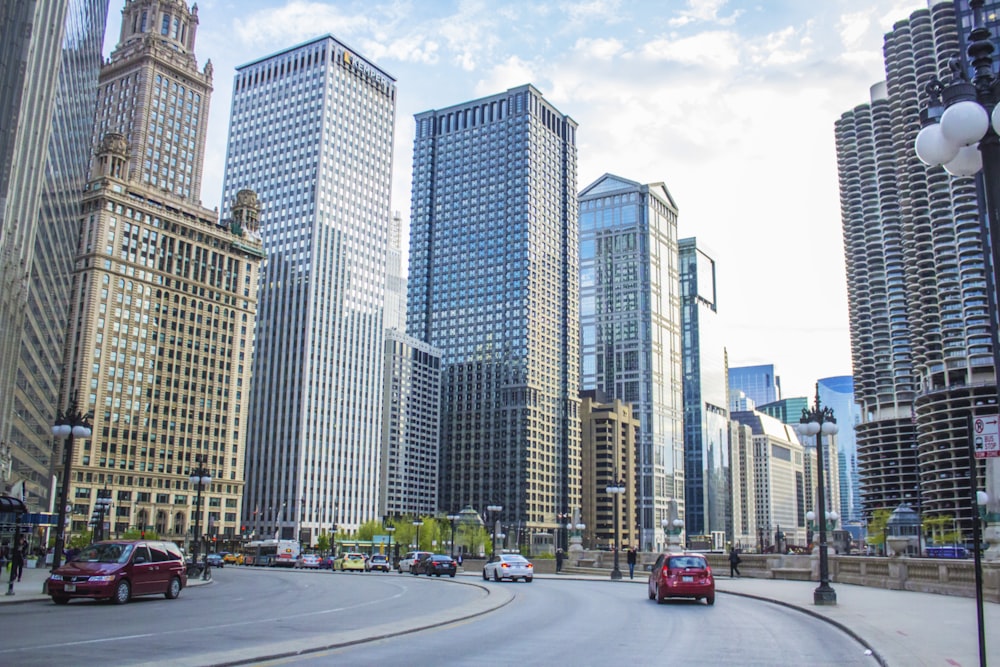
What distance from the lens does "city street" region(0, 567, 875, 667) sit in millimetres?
14117

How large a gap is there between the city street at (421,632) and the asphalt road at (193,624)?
0.03 metres

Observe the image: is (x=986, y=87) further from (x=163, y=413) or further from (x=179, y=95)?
(x=179, y=95)

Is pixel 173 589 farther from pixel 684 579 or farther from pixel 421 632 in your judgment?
pixel 684 579

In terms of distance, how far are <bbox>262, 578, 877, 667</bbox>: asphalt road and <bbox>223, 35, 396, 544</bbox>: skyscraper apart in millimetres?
154982

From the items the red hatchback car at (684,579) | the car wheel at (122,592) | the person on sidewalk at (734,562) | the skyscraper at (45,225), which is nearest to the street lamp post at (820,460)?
the red hatchback car at (684,579)

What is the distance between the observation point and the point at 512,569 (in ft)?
144

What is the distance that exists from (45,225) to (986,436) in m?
71.1

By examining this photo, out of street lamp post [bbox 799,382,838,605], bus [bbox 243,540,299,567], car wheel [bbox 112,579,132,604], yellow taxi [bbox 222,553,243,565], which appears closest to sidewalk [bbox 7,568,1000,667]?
street lamp post [bbox 799,382,838,605]

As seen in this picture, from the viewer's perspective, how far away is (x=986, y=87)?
11.4 meters

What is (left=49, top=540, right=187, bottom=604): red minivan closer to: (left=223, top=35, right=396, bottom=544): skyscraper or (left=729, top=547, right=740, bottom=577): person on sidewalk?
(left=729, top=547, right=740, bottom=577): person on sidewalk

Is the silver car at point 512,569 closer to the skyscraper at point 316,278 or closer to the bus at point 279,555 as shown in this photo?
the bus at point 279,555

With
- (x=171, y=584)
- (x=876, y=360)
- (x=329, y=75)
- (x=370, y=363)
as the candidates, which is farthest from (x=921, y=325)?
(x=171, y=584)

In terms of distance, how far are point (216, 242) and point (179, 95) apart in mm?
35496

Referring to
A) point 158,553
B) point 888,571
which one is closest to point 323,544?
A: point 888,571
